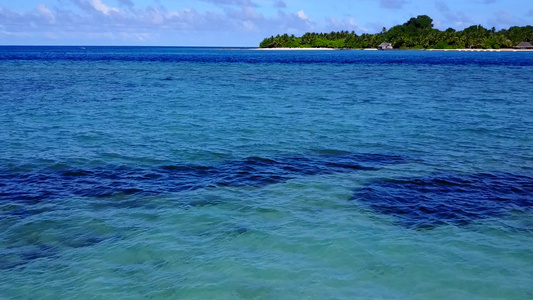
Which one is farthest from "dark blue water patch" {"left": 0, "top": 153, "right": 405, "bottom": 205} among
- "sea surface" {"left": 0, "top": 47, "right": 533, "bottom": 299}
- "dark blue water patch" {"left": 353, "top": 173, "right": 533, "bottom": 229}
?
"dark blue water patch" {"left": 353, "top": 173, "right": 533, "bottom": 229}

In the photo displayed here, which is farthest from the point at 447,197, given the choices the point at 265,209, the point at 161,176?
the point at 161,176

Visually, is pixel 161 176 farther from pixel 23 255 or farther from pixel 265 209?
pixel 23 255

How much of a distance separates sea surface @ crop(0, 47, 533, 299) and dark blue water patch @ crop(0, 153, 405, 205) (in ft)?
0.27

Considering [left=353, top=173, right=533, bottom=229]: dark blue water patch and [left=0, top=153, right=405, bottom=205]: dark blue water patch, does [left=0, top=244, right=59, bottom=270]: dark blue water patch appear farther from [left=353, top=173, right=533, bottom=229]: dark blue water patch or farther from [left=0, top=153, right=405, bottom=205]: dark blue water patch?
[left=353, top=173, right=533, bottom=229]: dark blue water patch

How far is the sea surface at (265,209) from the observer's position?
973cm

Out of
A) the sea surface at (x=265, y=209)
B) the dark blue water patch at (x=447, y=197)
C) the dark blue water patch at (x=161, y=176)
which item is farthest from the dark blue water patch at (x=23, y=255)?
the dark blue water patch at (x=447, y=197)

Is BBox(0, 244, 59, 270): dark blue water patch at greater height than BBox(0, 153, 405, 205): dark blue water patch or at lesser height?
lesser

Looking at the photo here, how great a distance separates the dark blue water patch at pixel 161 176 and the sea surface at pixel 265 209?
0.08 m

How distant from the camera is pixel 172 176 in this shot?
55.2ft

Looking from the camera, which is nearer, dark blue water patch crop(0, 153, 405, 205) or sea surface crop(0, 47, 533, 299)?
sea surface crop(0, 47, 533, 299)

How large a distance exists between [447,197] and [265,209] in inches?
221

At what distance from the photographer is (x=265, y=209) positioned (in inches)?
Answer: 535

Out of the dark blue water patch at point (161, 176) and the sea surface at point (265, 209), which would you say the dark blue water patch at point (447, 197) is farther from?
the dark blue water patch at point (161, 176)

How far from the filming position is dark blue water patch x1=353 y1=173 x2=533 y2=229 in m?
13.0
